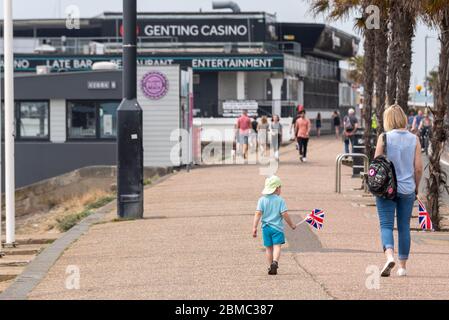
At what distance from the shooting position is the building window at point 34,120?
3612cm

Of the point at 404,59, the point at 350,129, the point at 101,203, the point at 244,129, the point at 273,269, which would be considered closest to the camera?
the point at 273,269

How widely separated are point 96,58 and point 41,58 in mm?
2865

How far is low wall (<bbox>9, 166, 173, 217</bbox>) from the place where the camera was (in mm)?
34750

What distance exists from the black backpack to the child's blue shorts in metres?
1.07

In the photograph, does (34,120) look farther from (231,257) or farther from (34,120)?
(231,257)

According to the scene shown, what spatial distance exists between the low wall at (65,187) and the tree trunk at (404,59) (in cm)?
1413

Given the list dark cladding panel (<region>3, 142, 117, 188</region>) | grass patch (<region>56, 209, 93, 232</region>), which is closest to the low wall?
dark cladding panel (<region>3, 142, 117, 188</region>)

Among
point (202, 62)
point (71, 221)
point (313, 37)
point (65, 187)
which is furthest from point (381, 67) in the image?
point (313, 37)

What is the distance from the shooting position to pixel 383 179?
39.9 feet

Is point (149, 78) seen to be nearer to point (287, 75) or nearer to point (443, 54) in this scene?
point (443, 54)

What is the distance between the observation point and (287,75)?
65.0 meters

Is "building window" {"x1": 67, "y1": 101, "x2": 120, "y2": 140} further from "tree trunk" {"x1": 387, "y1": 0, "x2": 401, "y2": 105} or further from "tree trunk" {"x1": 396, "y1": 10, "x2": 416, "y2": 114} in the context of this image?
"tree trunk" {"x1": 396, "y1": 10, "x2": 416, "y2": 114}

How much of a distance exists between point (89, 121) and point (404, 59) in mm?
16152

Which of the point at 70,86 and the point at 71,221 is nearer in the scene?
the point at 71,221
